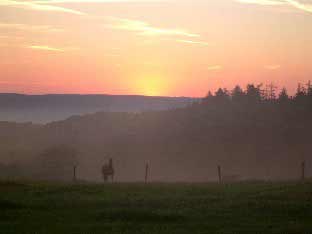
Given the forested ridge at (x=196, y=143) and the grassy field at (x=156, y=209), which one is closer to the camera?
the grassy field at (x=156, y=209)

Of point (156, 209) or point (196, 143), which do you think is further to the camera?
point (196, 143)

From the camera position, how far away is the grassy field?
27.6 m

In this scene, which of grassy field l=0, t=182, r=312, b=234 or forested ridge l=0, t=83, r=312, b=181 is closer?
grassy field l=0, t=182, r=312, b=234

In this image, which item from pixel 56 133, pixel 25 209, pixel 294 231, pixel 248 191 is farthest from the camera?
pixel 56 133

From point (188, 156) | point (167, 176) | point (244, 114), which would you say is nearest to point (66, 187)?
point (167, 176)

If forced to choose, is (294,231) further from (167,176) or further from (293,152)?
(293,152)

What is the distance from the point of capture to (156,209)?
109ft

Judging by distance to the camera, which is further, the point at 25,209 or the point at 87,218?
the point at 25,209

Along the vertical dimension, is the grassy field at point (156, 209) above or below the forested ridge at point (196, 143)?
below

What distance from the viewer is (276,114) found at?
15238cm

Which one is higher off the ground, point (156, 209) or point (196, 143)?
point (196, 143)

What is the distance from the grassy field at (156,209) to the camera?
2758 cm

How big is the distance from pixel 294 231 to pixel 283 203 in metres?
8.33

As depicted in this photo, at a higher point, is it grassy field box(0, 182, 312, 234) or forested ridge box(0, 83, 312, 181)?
forested ridge box(0, 83, 312, 181)
